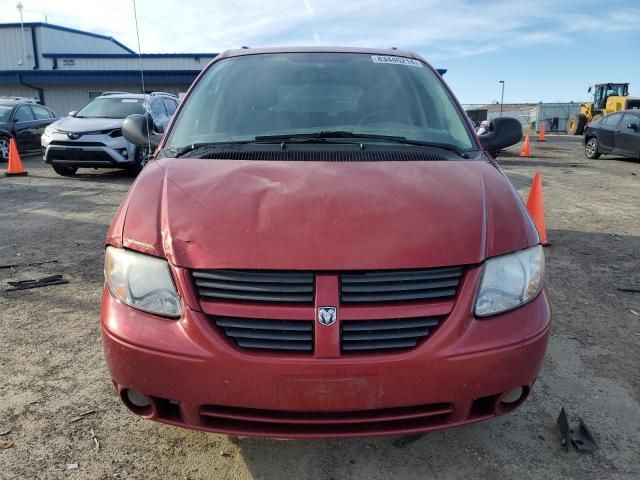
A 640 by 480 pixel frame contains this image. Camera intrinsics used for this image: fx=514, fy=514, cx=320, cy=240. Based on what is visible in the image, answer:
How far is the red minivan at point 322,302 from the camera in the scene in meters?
1.76

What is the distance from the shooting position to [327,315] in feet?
5.80

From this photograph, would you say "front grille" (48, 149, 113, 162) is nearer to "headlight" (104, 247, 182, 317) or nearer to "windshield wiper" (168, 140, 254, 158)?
"windshield wiper" (168, 140, 254, 158)

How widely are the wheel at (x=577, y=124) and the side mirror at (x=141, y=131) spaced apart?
32.2 meters

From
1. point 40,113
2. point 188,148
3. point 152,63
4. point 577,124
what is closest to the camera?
point 188,148

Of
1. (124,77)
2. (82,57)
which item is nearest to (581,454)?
(124,77)

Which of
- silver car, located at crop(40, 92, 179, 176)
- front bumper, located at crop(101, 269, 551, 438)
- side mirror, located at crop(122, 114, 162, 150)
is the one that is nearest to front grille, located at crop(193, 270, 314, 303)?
front bumper, located at crop(101, 269, 551, 438)

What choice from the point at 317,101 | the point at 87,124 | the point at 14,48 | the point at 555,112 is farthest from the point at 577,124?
the point at 14,48

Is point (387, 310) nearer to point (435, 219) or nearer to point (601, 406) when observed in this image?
point (435, 219)

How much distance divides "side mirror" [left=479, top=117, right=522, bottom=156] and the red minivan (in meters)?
1.07

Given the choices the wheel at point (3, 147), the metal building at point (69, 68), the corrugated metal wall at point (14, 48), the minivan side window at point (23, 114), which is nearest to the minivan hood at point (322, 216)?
the wheel at point (3, 147)

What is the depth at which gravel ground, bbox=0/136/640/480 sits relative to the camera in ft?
7.16

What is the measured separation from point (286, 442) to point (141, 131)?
2178 millimetres

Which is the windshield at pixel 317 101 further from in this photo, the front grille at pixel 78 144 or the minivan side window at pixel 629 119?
the minivan side window at pixel 629 119

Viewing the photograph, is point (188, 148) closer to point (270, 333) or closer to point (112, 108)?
point (270, 333)
